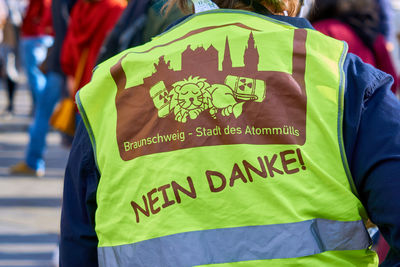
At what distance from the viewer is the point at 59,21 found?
5258mm

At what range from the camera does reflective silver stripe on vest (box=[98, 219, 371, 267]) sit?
1520 mm

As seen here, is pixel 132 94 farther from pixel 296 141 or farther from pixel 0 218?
pixel 0 218

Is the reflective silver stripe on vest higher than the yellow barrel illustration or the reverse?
the reverse

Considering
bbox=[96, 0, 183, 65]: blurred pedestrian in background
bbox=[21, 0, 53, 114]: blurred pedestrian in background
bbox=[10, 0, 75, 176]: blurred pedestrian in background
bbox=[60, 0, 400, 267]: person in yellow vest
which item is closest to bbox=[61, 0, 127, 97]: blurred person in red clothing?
bbox=[10, 0, 75, 176]: blurred pedestrian in background

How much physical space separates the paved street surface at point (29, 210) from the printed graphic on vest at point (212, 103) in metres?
3.58

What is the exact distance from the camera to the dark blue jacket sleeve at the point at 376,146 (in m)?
1.48

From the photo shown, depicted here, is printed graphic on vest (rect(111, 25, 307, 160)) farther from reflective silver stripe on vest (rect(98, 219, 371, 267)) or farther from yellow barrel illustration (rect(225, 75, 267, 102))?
reflective silver stripe on vest (rect(98, 219, 371, 267))

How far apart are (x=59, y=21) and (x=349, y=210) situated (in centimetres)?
407

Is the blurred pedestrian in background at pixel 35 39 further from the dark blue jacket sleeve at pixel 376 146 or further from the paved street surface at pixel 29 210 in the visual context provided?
the dark blue jacket sleeve at pixel 376 146

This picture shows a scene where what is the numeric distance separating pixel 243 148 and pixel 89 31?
3.15 metres

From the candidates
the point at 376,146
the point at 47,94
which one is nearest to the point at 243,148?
the point at 376,146

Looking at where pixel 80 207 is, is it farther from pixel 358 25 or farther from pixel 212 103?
pixel 358 25

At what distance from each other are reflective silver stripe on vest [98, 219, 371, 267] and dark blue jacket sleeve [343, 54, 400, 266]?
0.26 ft

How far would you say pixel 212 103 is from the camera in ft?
5.25
